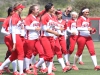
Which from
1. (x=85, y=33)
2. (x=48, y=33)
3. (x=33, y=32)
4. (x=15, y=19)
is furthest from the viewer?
(x=85, y=33)

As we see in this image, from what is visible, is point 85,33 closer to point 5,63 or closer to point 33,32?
point 33,32

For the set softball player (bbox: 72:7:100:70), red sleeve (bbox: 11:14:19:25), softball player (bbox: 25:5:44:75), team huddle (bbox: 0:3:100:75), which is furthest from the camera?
softball player (bbox: 72:7:100:70)

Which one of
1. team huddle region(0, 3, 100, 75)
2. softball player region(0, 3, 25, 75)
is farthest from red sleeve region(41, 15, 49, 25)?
softball player region(0, 3, 25, 75)

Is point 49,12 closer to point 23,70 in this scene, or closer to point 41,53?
point 41,53

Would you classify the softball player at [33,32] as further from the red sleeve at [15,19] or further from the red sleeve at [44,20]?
the red sleeve at [15,19]

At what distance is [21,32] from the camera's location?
42.0ft

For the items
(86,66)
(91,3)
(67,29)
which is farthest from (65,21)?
(91,3)

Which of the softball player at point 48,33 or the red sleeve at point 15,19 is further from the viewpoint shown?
the softball player at point 48,33

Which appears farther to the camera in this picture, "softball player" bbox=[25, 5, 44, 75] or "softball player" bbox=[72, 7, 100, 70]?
"softball player" bbox=[72, 7, 100, 70]

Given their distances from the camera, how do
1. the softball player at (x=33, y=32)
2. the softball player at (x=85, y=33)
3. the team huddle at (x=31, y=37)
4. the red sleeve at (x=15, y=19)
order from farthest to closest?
the softball player at (x=85, y=33) < the softball player at (x=33, y=32) < the team huddle at (x=31, y=37) < the red sleeve at (x=15, y=19)

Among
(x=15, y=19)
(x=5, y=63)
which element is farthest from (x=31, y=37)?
(x=5, y=63)

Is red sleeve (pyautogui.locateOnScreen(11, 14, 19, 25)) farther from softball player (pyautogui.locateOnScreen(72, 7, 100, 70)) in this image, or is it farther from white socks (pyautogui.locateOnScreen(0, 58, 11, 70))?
softball player (pyautogui.locateOnScreen(72, 7, 100, 70))

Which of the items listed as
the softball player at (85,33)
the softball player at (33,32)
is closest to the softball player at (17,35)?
the softball player at (33,32)

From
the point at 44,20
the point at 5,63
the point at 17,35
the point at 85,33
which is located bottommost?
the point at 5,63
